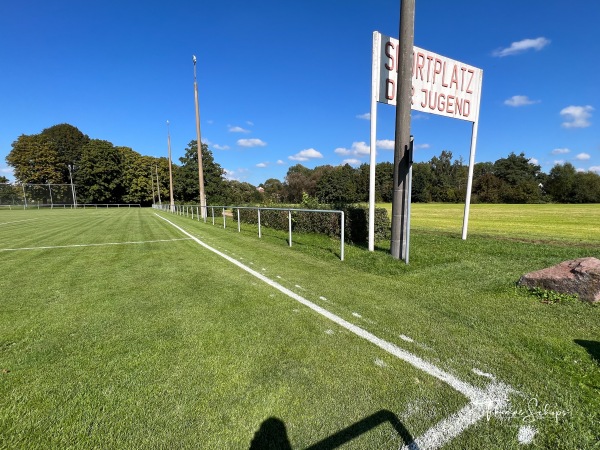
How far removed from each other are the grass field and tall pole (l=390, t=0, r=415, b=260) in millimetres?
1621

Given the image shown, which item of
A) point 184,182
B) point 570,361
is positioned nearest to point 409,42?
point 570,361

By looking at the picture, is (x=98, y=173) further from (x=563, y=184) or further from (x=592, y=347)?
(x=563, y=184)

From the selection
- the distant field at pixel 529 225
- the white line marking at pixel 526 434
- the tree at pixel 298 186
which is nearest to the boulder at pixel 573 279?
the white line marking at pixel 526 434

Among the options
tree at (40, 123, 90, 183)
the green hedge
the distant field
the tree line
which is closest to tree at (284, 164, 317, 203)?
the tree line

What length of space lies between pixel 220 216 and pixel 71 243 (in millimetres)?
11808

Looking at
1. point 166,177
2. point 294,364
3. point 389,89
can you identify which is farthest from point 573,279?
point 166,177

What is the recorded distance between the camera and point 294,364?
2559mm

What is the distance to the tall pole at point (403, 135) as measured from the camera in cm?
645

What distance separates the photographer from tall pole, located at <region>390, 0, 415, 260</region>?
645cm

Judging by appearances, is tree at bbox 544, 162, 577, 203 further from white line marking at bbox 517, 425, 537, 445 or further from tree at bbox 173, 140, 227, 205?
white line marking at bbox 517, 425, 537, 445

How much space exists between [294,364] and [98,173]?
80.6m

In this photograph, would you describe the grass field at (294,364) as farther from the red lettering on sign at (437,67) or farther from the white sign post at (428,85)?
the red lettering on sign at (437,67)

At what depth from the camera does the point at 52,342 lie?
2.99m

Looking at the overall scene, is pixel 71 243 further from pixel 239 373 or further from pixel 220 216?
pixel 220 216
